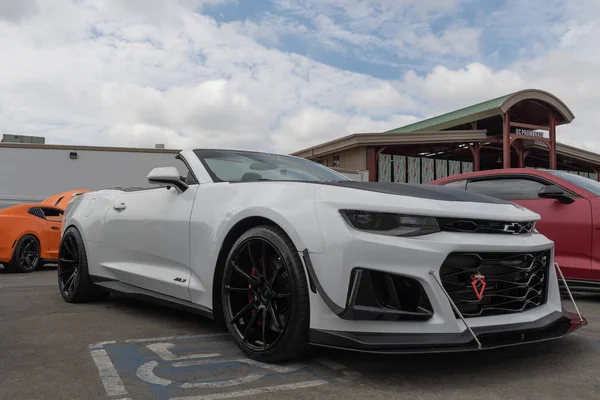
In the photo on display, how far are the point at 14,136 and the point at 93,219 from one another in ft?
68.6

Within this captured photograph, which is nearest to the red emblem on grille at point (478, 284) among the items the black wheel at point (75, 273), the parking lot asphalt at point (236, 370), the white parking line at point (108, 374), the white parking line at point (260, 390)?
the parking lot asphalt at point (236, 370)

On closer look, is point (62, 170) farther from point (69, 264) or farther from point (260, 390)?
point (260, 390)

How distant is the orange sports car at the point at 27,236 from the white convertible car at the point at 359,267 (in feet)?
21.2

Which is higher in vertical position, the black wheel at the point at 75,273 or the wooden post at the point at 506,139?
the wooden post at the point at 506,139

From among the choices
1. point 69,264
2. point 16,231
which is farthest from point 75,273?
point 16,231

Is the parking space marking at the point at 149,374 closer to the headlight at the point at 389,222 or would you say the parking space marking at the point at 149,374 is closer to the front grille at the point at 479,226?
the headlight at the point at 389,222

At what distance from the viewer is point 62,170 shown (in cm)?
1925

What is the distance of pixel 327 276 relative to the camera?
2.74 meters

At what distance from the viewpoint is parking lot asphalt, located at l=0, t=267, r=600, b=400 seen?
2582mm

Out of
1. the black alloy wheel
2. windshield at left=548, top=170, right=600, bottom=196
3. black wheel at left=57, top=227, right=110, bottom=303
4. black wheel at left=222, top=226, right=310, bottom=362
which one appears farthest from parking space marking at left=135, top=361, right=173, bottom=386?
windshield at left=548, top=170, right=600, bottom=196

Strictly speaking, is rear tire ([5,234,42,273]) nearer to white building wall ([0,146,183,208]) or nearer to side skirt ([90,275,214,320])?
side skirt ([90,275,214,320])

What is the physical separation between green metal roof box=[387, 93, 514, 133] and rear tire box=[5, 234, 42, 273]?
19626mm

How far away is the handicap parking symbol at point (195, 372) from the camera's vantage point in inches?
103

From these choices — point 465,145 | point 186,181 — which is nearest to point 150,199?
point 186,181
